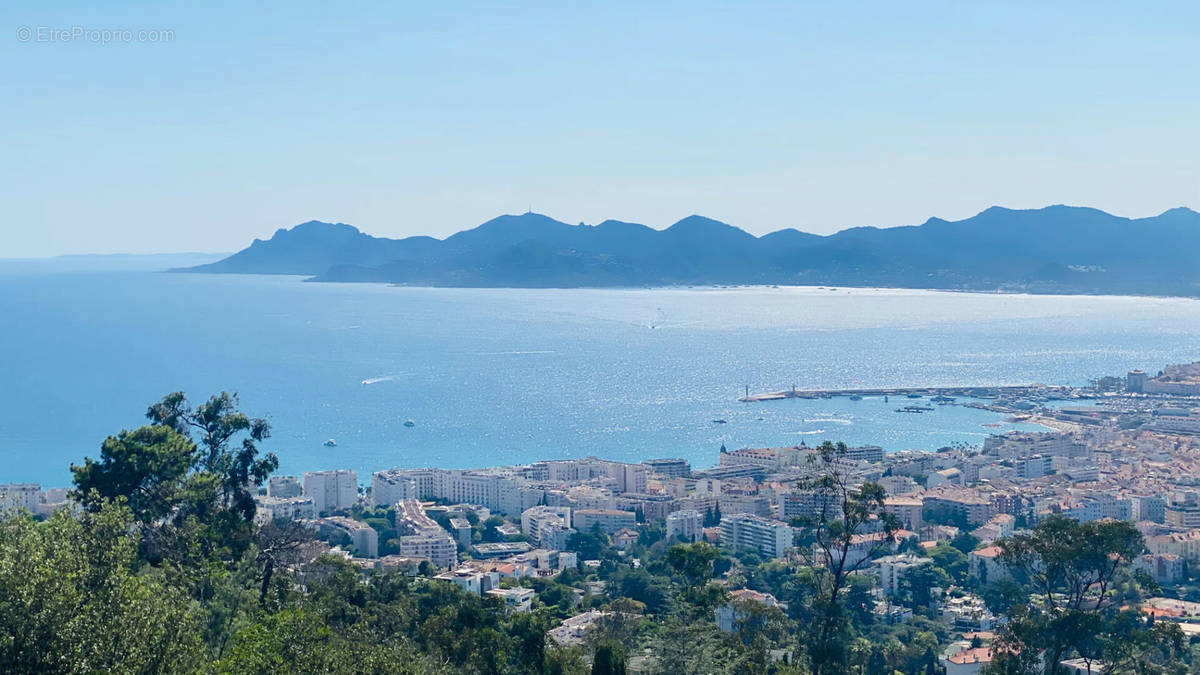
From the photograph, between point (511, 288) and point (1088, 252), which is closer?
point (511, 288)

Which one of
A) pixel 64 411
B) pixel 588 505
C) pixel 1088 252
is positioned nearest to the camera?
pixel 588 505

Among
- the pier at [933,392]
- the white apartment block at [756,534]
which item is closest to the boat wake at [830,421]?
the pier at [933,392]

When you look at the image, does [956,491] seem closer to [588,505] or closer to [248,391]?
[588,505]

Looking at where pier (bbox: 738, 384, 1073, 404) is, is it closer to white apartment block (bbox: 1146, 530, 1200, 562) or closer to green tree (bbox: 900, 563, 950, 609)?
white apartment block (bbox: 1146, 530, 1200, 562)

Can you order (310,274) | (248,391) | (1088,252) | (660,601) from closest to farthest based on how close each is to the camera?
(660,601)
(248,391)
(1088,252)
(310,274)

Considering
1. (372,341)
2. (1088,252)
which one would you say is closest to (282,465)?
(372,341)

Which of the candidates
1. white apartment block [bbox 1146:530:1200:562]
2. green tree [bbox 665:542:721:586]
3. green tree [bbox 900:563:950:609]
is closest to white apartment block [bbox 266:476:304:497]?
green tree [bbox 900:563:950:609]

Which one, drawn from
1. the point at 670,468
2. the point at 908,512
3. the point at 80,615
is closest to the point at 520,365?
the point at 670,468
